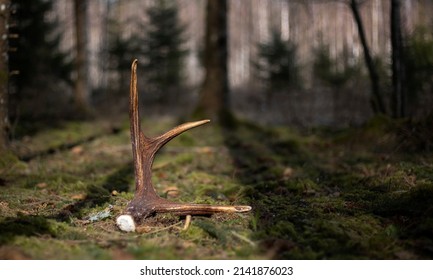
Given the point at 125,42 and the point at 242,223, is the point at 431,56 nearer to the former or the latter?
the point at 242,223

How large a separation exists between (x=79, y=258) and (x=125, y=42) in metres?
18.5

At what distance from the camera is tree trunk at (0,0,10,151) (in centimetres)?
578

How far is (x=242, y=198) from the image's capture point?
438cm

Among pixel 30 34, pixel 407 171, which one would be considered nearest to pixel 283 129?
pixel 407 171

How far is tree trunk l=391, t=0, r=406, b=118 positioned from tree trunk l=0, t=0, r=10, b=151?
6.44 metres

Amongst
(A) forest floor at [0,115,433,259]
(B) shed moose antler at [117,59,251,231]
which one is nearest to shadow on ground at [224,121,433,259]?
(A) forest floor at [0,115,433,259]

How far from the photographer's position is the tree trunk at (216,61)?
11141 mm

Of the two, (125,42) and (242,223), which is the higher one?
(125,42)

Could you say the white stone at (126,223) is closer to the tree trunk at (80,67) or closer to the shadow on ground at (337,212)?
the shadow on ground at (337,212)

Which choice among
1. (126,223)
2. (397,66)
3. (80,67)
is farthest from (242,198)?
→ (80,67)

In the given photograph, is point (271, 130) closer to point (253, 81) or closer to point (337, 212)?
point (337, 212)

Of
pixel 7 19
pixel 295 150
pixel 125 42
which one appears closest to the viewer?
pixel 7 19
